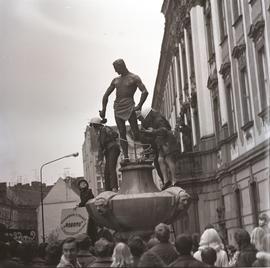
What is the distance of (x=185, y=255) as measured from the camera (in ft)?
14.6

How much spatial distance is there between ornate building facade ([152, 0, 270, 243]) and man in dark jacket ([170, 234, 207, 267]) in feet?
14.9

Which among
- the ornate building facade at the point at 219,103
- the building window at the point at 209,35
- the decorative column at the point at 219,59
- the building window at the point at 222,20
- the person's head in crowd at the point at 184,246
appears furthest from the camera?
the building window at the point at 209,35

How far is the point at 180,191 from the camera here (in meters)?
7.67

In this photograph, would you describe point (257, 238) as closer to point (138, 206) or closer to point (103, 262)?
point (103, 262)

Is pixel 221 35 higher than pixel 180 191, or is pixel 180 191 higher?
pixel 221 35

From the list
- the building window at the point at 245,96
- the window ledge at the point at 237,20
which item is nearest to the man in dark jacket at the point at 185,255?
the building window at the point at 245,96

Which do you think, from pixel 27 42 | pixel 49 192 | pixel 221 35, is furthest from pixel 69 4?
pixel 49 192

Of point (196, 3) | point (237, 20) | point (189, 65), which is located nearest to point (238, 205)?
point (237, 20)

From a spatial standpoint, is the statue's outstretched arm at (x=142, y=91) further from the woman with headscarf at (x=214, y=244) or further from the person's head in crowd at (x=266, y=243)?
the person's head in crowd at (x=266, y=243)

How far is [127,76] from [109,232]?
2.02 meters

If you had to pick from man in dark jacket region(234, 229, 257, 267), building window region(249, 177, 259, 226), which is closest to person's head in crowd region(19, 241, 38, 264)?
man in dark jacket region(234, 229, 257, 267)

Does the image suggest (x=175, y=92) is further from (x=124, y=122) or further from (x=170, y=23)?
(x=124, y=122)

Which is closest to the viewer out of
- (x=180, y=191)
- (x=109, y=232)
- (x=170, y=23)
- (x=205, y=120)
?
(x=180, y=191)

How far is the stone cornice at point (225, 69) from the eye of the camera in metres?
12.6
